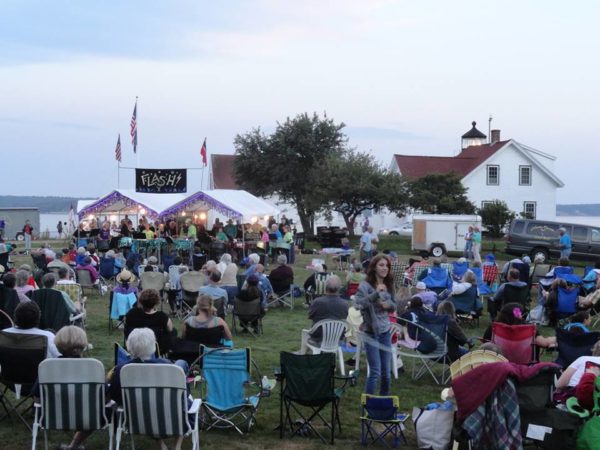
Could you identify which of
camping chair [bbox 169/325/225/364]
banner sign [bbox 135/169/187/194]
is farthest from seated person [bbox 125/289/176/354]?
banner sign [bbox 135/169/187/194]

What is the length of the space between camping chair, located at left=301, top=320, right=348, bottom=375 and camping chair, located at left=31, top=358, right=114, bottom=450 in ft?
11.0

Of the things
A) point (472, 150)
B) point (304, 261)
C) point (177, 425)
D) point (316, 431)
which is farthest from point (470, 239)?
point (472, 150)

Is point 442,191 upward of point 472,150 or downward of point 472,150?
downward

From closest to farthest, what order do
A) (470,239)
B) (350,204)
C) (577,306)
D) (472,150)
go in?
(577,306) → (470,239) → (350,204) → (472,150)

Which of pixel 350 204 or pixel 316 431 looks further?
pixel 350 204

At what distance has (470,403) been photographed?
514cm

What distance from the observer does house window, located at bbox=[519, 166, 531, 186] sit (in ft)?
144

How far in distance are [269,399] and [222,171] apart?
51.4 m

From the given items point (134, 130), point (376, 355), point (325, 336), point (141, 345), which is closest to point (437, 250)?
point (134, 130)

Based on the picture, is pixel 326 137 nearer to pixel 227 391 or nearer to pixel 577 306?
pixel 577 306

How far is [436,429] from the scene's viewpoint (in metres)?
5.80

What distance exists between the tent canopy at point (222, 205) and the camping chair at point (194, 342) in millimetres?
16109

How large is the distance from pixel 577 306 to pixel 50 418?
8.58 m

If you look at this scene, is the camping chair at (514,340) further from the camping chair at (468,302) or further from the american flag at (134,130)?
the american flag at (134,130)
